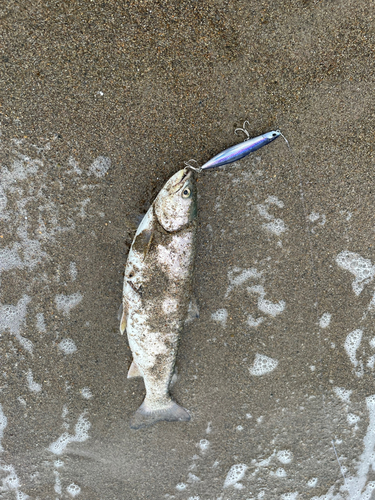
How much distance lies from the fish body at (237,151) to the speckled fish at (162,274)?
341 mm

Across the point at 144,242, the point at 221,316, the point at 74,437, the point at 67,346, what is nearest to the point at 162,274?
the point at 144,242

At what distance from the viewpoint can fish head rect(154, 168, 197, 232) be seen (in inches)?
99.9

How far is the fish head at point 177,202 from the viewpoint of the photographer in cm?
254

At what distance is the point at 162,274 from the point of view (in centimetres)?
261

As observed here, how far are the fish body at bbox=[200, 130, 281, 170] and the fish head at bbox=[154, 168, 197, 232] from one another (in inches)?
12.1

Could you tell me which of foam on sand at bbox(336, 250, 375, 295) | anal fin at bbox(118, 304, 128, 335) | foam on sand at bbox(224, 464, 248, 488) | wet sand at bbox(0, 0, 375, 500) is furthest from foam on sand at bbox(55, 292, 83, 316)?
foam on sand at bbox(336, 250, 375, 295)

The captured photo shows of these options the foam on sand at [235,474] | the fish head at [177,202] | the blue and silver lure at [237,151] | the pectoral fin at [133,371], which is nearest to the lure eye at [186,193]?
the fish head at [177,202]

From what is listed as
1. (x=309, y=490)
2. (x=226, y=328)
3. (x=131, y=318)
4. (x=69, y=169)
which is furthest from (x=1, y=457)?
(x=309, y=490)

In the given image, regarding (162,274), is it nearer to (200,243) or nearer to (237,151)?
(200,243)

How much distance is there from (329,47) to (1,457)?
5.93 metres

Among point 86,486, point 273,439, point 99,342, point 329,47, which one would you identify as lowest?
point 86,486

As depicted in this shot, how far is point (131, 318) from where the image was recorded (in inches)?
109

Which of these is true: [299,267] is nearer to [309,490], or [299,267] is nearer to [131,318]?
[131,318]

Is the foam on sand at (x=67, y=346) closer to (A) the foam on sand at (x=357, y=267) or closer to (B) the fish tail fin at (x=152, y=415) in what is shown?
(B) the fish tail fin at (x=152, y=415)
